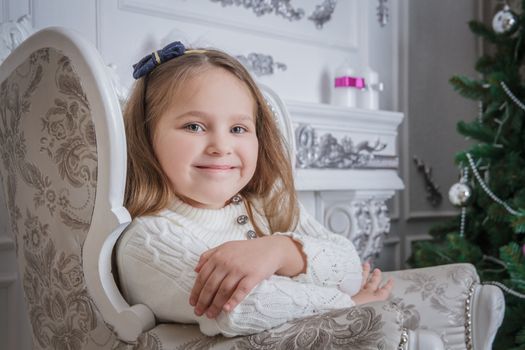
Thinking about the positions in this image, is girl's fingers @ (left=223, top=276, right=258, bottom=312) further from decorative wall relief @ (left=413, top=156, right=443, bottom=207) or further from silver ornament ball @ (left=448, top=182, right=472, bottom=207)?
decorative wall relief @ (left=413, top=156, right=443, bottom=207)

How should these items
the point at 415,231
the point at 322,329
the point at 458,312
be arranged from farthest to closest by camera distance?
the point at 415,231, the point at 458,312, the point at 322,329

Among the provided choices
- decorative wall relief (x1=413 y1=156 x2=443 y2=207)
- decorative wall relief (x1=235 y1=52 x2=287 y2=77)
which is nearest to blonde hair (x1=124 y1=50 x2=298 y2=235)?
decorative wall relief (x1=235 y1=52 x2=287 y2=77)

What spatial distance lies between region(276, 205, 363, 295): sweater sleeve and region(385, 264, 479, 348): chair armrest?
132 mm

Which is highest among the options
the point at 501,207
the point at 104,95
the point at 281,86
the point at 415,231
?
the point at 281,86

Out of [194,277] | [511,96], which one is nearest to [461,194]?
[511,96]

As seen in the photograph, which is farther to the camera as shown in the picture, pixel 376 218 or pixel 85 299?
pixel 376 218

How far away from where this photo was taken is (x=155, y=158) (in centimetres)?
108

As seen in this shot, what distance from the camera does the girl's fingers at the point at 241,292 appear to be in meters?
0.80

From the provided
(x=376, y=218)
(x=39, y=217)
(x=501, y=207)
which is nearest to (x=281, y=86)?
(x=376, y=218)

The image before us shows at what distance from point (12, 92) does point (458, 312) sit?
2.99ft

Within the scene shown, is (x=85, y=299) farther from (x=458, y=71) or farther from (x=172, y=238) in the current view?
(x=458, y=71)

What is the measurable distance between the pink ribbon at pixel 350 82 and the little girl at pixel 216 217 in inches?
38.2

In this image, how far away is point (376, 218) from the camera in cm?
228

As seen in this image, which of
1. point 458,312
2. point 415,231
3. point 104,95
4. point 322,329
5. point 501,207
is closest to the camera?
point 322,329
